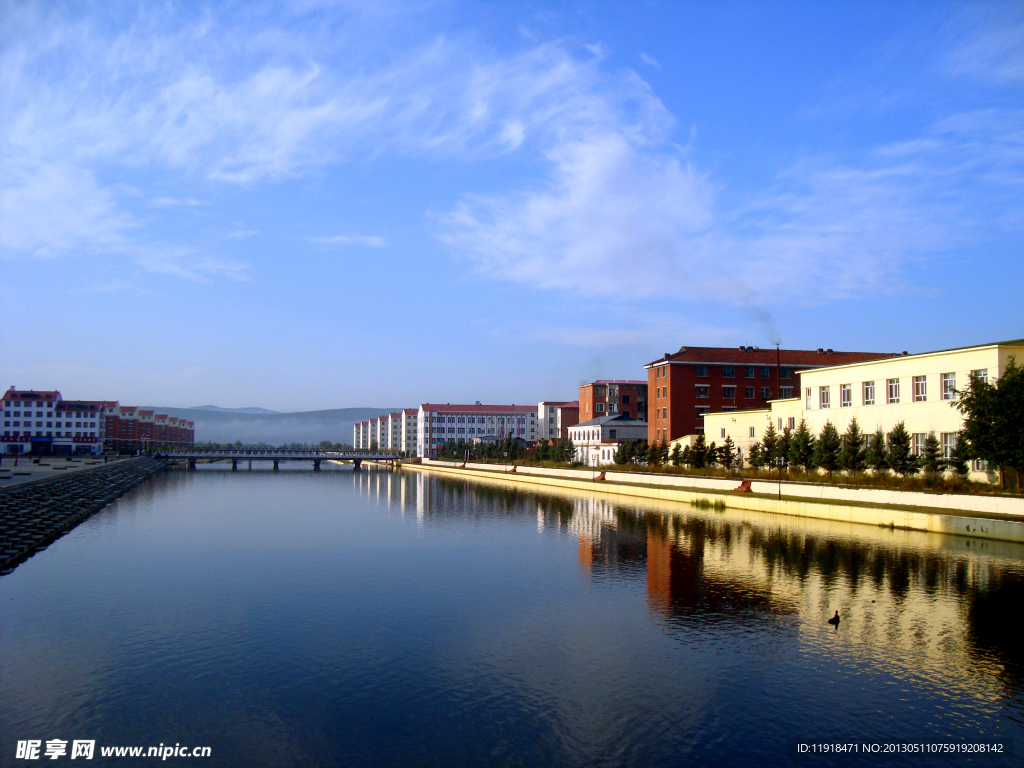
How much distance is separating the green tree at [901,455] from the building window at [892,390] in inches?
Result: 142

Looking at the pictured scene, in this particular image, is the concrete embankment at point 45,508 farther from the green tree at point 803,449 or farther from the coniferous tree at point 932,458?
the green tree at point 803,449

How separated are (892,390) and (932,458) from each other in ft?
19.9

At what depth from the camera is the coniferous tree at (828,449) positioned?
42.2 meters

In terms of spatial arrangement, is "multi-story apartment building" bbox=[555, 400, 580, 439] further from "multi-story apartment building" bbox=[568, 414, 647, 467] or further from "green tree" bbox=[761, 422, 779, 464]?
"green tree" bbox=[761, 422, 779, 464]

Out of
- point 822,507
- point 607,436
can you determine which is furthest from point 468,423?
point 822,507

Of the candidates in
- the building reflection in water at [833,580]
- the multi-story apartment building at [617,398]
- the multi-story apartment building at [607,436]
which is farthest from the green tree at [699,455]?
the multi-story apartment building at [617,398]

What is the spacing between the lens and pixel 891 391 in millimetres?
40875

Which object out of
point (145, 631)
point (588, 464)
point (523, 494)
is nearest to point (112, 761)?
point (145, 631)

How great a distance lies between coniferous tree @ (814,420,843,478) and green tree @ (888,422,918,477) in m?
4.85

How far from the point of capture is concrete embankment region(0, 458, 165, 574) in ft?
89.8

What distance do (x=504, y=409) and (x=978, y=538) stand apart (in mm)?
117395

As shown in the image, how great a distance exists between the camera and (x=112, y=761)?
10117mm

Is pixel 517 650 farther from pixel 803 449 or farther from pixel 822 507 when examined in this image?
pixel 803 449

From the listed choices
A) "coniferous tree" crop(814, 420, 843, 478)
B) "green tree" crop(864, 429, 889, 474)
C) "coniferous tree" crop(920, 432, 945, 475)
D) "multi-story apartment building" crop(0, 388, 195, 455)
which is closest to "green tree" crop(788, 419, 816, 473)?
"coniferous tree" crop(814, 420, 843, 478)
